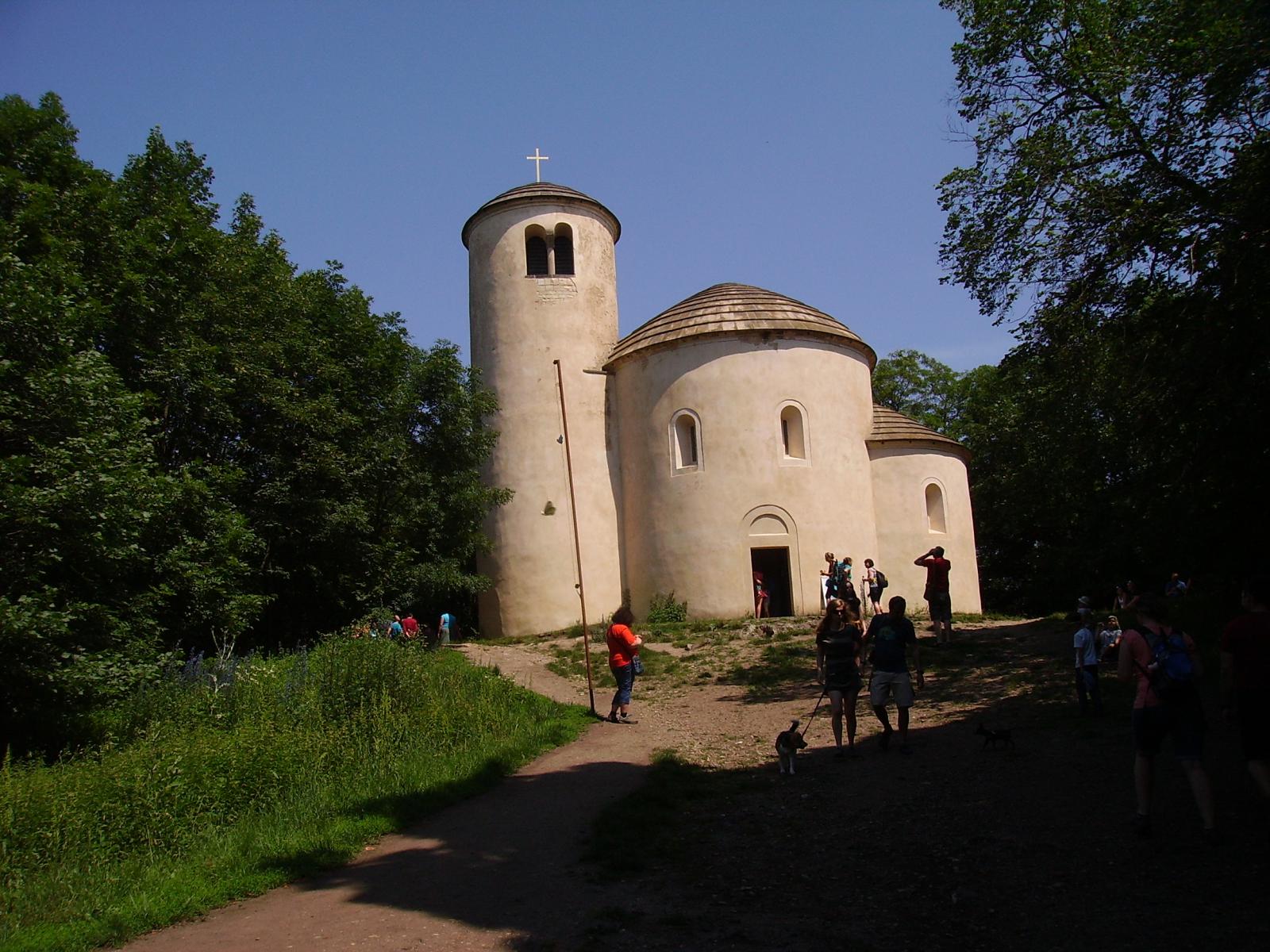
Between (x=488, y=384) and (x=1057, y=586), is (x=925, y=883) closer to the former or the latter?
(x=488, y=384)

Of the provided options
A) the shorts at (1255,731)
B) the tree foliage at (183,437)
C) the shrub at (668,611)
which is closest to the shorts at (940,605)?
the shrub at (668,611)

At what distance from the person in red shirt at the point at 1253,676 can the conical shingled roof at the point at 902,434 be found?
1930cm

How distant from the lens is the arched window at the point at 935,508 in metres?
26.1

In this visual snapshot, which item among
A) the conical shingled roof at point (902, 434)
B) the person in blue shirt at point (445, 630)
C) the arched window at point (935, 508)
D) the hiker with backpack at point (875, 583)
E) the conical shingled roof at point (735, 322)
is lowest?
the person in blue shirt at point (445, 630)

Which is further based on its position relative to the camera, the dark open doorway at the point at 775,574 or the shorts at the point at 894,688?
the dark open doorway at the point at 775,574

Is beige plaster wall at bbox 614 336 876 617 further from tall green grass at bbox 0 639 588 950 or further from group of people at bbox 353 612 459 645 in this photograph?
tall green grass at bbox 0 639 588 950

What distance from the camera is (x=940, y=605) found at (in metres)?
16.8

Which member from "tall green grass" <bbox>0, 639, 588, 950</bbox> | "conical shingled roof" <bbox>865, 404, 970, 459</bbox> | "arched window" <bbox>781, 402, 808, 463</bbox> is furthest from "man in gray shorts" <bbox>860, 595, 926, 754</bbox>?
"conical shingled roof" <bbox>865, 404, 970, 459</bbox>

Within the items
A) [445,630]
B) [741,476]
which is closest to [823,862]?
[741,476]

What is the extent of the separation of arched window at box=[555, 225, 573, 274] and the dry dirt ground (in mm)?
18972

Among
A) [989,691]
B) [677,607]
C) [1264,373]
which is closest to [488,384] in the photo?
[677,607]

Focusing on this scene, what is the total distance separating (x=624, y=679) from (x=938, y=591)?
21.0 ft

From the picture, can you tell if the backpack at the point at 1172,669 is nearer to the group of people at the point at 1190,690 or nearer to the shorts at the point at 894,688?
the group of people at the point at 1190,690

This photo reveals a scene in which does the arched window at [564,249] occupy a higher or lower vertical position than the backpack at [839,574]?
higher
